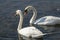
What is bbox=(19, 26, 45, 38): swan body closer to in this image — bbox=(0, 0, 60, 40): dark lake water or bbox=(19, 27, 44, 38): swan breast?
bbox=(19, 27, 44, 38): swan breast

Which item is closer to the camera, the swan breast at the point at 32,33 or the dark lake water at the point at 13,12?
the swan breast at the point at 32,33

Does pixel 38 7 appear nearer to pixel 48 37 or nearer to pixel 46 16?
pixel 46 16

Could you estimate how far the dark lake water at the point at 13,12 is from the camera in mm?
13719

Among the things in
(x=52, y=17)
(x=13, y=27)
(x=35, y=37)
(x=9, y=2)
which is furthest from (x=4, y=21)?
(x=9, y=2)


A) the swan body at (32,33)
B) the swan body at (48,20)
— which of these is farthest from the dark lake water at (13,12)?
the swan body at (48,20)

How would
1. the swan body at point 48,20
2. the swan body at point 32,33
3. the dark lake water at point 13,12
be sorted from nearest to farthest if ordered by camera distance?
the swan body at point 32,33
the dark lake water at point 13,12
the swan body at point 48,20

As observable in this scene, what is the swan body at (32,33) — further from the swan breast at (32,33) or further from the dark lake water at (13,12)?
the dark lake water at (13,12)

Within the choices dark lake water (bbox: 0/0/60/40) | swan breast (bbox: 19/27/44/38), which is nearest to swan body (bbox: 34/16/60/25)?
dark lake water (bbox: 0/0/60/40)

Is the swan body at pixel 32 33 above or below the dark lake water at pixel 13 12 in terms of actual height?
below

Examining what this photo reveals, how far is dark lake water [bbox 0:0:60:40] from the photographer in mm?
13719

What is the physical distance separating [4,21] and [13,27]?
3.99 ft

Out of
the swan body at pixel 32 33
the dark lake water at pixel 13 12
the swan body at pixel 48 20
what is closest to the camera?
the swan body at pixel 32 33

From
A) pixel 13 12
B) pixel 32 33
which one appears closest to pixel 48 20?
pixel 13 12

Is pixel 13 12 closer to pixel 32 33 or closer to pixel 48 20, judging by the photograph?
pixel 48 20
